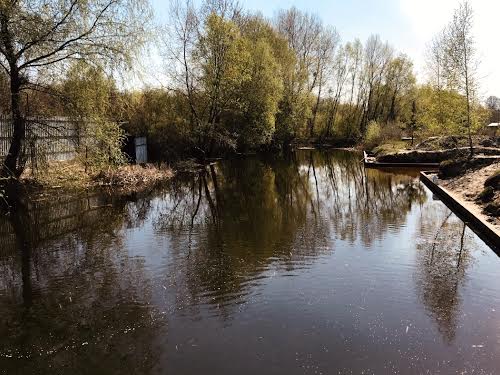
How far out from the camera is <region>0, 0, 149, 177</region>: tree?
14500mm

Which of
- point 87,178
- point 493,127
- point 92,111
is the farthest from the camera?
point 493,127

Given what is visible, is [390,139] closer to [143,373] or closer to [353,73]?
[353,73]

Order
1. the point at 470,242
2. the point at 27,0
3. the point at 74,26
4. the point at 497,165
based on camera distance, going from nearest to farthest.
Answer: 1. the point at 470,242
2. the point at 27,0
3. the point at 74,26
4. the point at 497,165

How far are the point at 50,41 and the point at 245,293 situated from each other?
470 inches

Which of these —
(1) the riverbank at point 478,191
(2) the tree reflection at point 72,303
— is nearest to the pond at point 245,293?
(2) the tree reflection at point 72,303

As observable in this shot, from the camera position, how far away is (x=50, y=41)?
15172 millimetres

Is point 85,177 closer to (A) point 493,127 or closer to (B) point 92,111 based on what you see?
(B) point 92,111

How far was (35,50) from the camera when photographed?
15.2 m

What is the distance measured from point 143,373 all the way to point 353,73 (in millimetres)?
60467

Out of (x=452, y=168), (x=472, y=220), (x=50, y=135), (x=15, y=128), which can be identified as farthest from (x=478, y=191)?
(x=15, y=128)

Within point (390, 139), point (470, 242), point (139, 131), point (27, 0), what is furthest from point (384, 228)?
point (390, 139)

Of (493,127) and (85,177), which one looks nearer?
(85,177)

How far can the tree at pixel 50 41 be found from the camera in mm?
14500

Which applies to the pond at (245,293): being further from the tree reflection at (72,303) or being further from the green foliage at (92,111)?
the green foliage at (92,111)
